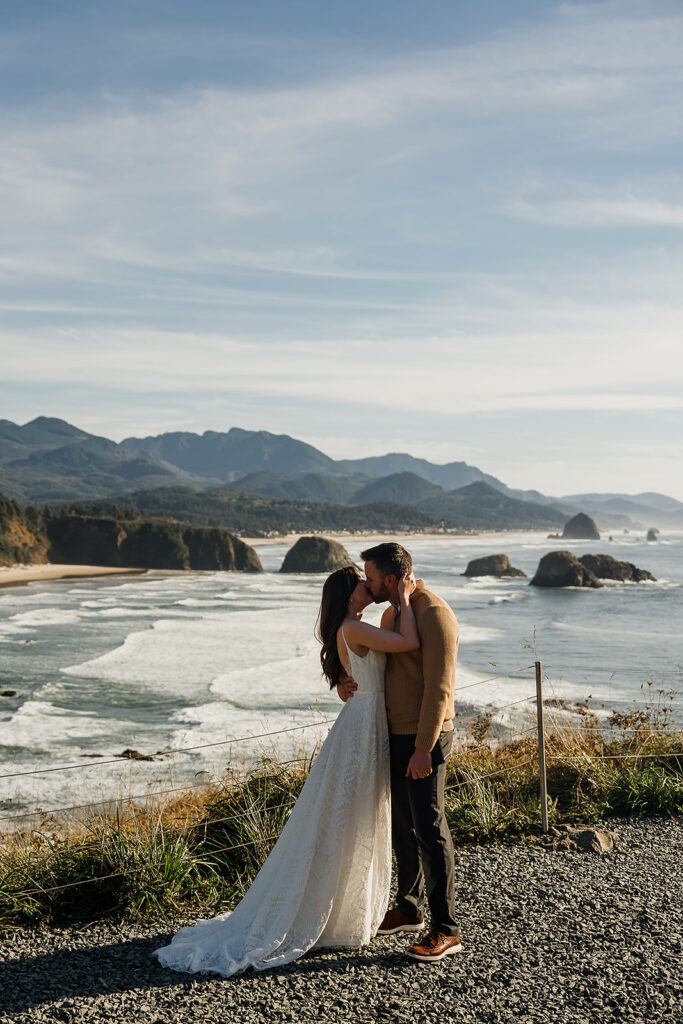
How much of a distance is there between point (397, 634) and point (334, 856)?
3.39 ft

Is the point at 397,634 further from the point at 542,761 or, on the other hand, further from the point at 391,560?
the point at 542,761

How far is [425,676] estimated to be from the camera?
3.48 metres

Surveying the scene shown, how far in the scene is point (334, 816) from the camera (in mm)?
3605

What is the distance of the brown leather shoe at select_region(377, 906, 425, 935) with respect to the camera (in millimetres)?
3828

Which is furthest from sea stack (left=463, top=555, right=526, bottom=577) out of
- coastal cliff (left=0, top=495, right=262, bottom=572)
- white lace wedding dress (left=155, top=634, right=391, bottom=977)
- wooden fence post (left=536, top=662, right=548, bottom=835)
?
white lace wedding dress (left=155, top=634, right=391, bottom=977)

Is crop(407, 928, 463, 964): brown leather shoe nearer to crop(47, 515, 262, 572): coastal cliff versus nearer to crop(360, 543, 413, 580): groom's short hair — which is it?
crop(360, 543, 413, 580): groom's short hair

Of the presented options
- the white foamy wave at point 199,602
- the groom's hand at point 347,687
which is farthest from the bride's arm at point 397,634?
the white foamy wave at point 199,602

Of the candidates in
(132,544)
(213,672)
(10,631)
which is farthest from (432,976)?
(132,544)

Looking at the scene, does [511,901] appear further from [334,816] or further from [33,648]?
[33,648]

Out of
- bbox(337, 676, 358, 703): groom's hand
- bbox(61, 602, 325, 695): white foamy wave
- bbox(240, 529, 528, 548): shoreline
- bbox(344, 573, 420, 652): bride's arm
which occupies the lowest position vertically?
bbox(61, 602, 325, 695): white foamy wave

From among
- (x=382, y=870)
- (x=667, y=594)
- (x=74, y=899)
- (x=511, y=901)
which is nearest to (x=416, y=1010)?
(x=382, y=870)

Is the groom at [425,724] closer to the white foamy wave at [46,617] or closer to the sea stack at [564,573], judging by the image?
the white foamy wave at [46,617]

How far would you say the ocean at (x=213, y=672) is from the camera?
11.5 m

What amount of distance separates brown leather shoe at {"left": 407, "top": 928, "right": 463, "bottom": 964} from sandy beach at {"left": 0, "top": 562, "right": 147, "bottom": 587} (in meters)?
49.9
